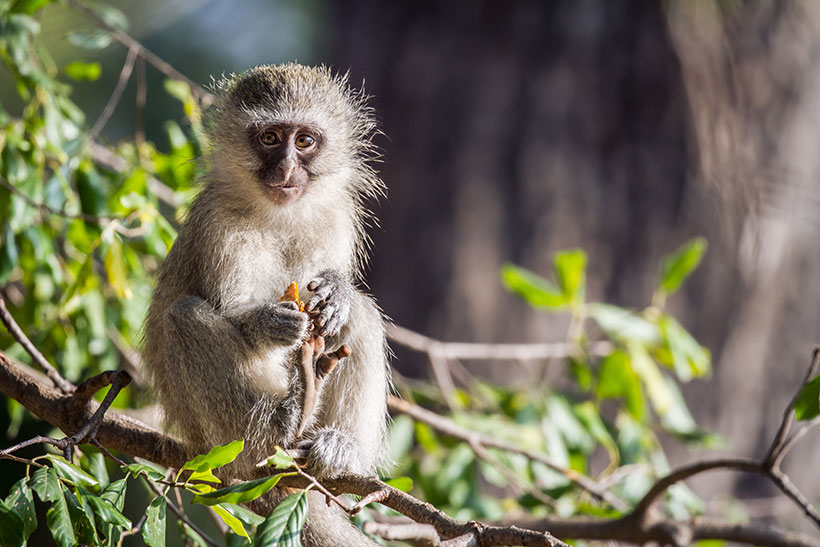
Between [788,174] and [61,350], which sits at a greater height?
[788,174]

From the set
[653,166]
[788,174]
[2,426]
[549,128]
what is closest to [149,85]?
[2,426]

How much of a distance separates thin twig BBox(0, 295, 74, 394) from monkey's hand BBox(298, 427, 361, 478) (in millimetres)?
925

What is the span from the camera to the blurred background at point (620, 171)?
605 cm

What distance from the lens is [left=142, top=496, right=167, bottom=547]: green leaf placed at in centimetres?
212

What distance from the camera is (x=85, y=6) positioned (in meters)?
3.71

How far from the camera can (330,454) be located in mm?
3004

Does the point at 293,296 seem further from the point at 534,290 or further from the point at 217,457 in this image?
the point at 534,290

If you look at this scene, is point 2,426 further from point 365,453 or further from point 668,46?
point 668,46

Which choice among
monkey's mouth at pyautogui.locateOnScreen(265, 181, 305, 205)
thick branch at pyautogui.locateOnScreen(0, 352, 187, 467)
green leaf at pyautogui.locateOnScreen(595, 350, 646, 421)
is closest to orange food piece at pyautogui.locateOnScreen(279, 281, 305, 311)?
monkey's mouth at pyautogui.locateOnScreen(265, 181, 305, 205)

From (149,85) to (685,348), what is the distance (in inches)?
377

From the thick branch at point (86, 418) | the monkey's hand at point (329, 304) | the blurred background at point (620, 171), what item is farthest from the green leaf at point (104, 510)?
the blurred background at point (620, 171)

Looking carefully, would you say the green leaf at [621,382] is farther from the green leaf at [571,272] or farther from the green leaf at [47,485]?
the green leaf at [47,485]

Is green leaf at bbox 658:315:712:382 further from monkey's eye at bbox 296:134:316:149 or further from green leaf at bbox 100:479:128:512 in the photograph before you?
green leaf at bbox 100:479:128:512

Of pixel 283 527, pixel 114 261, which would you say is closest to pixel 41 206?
pixel 114 261
